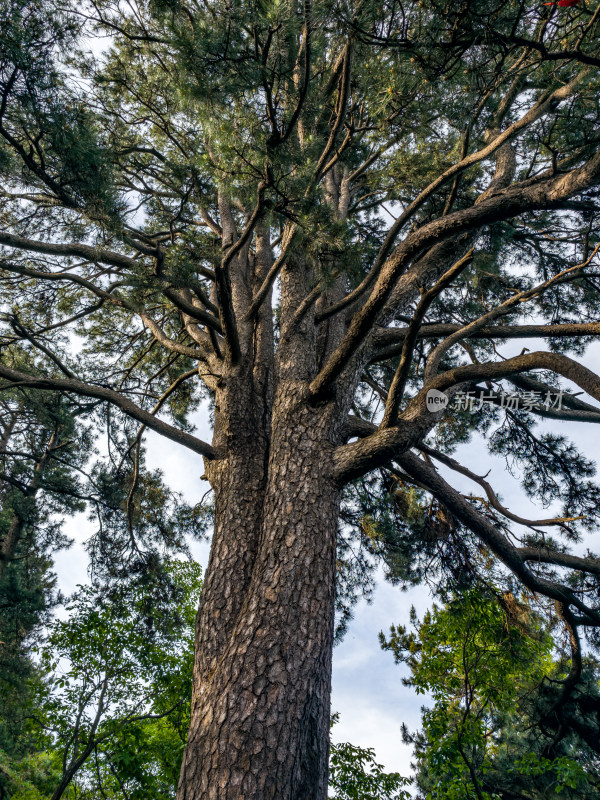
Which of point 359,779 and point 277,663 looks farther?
point 359,779

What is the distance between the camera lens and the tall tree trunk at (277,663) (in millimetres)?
1775

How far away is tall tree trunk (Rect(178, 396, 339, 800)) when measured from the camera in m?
1.78

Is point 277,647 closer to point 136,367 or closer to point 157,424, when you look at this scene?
point 157,424

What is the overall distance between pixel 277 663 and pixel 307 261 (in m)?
2.51

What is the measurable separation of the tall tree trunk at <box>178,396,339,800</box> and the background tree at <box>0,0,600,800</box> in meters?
0.01

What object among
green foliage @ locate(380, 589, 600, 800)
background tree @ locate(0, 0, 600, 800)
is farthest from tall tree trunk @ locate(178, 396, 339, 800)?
green foliage @ locate(380, 589, 600, 800)

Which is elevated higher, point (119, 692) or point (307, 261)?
point (307, 261)

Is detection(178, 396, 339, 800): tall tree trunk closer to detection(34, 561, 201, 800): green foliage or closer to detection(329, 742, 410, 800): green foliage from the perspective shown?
detection(34, 561, 201, 800): green foliage

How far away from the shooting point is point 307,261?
128 inches

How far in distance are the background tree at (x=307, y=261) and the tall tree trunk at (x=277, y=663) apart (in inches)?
0.4

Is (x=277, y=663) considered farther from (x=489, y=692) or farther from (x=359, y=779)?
(x=359, y=779)

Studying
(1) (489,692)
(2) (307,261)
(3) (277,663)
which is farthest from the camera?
(1) (489,692)

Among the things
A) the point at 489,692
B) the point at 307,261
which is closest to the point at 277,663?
the point at 307,261

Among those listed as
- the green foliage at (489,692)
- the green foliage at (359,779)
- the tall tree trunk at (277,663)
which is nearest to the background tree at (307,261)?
the tall tree trunk at (277,663)
